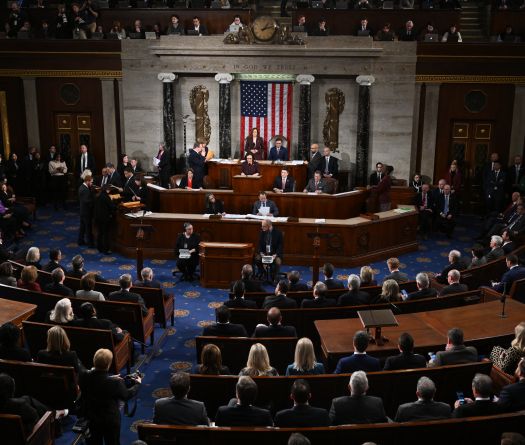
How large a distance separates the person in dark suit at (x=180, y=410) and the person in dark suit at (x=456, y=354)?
2.51m

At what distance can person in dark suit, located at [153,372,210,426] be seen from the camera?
219 inches

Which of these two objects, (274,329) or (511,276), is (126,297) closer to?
(274,329)

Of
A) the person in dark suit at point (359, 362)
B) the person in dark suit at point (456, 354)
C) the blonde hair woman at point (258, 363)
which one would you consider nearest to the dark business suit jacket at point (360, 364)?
the person in dark suit at point (359, 362)

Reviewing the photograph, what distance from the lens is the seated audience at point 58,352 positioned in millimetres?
6641

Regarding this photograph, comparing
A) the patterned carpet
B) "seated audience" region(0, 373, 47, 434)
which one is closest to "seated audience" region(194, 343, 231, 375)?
the patterned carpet

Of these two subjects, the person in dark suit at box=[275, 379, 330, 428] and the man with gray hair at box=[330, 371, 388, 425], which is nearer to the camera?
the person in dark suit at box=[275, 379, 330, 428]

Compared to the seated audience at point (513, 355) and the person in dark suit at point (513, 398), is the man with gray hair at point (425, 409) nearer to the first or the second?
the person in dark suit at point (513, 398)

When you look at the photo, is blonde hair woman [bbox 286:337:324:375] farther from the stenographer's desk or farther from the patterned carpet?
the stenographer's desk

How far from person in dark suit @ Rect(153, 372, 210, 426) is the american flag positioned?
12.8 metres

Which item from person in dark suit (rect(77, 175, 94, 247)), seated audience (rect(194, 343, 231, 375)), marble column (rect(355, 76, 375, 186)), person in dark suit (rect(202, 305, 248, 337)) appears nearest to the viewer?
seated audience (rect(194, 343, 231, 375))

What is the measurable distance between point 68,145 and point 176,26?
14.9 ft

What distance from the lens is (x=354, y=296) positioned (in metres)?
8.58

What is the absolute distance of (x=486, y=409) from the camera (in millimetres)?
5629

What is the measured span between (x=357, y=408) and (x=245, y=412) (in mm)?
941
